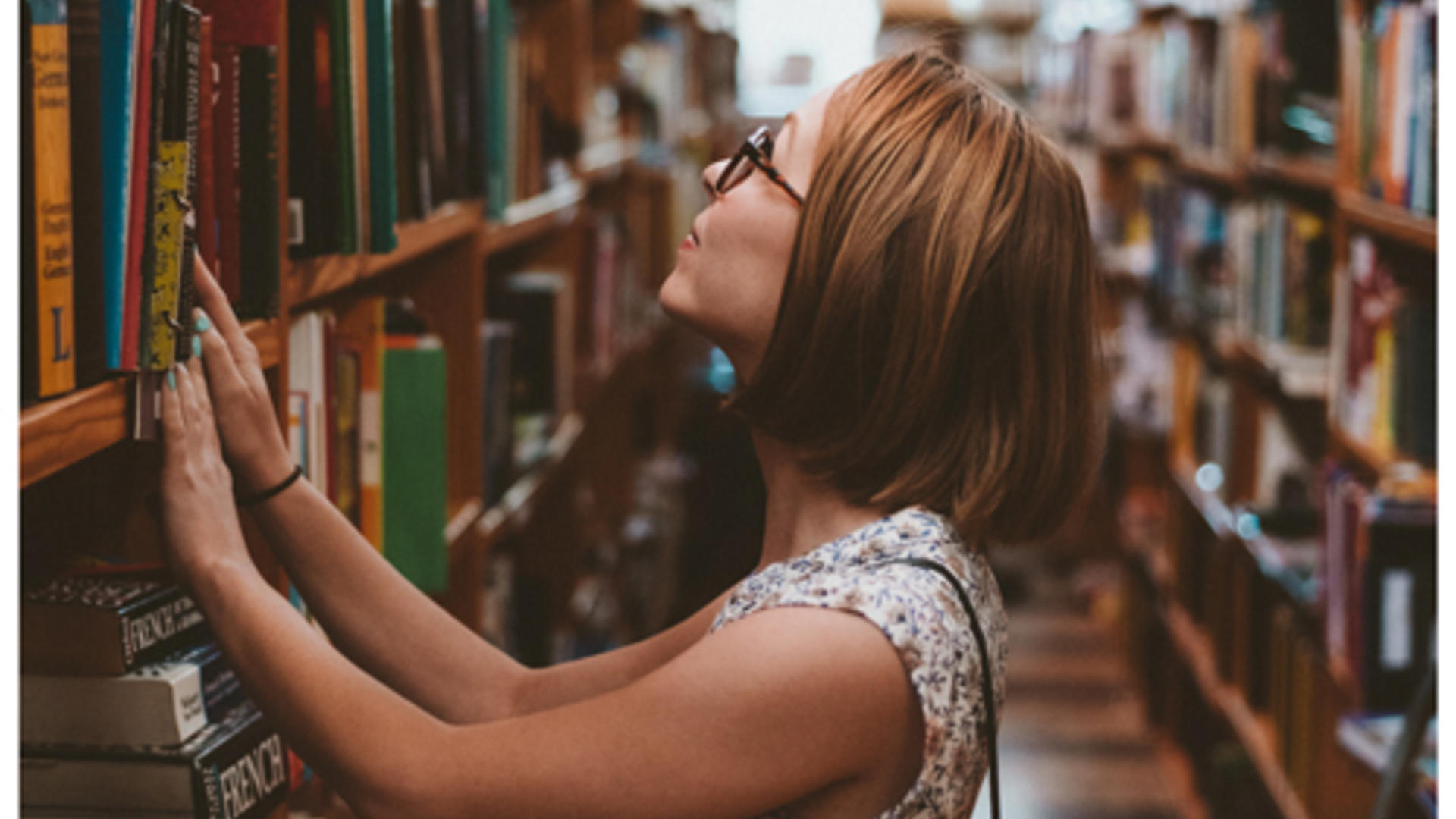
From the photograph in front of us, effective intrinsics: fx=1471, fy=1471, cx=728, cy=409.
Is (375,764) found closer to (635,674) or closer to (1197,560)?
(635,674)

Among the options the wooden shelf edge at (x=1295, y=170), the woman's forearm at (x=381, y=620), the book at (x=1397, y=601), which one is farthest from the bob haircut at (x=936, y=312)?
the wooden shelf edge at (x=1295, y=170)

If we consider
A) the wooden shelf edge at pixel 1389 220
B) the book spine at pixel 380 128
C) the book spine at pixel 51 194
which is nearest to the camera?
the book spine at pixel 51 194

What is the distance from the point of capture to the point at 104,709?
3.23ft

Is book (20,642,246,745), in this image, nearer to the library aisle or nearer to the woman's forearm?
the woman's forearm

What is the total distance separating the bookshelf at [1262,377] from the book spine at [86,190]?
63.2 inches

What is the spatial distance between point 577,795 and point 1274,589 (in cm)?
246

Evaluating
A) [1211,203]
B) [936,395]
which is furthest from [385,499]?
[1211,203]

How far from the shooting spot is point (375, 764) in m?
0.92

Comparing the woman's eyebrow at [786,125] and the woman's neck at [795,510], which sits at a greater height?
the woman's eyebrow at [786,125]

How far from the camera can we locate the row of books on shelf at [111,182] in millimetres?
774

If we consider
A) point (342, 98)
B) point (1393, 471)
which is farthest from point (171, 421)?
point (1393, 471)

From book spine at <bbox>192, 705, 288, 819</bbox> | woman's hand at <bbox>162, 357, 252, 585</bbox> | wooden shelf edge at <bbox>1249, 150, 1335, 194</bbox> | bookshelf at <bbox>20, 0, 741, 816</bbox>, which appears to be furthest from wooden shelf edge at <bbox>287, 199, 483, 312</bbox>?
wooden shelf edge at <bbox>1249, 150, 1335, 194</bbox>

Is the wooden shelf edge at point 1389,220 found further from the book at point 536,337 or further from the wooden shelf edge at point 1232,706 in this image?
the book at point 536,337

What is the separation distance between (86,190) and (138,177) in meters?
0.05
